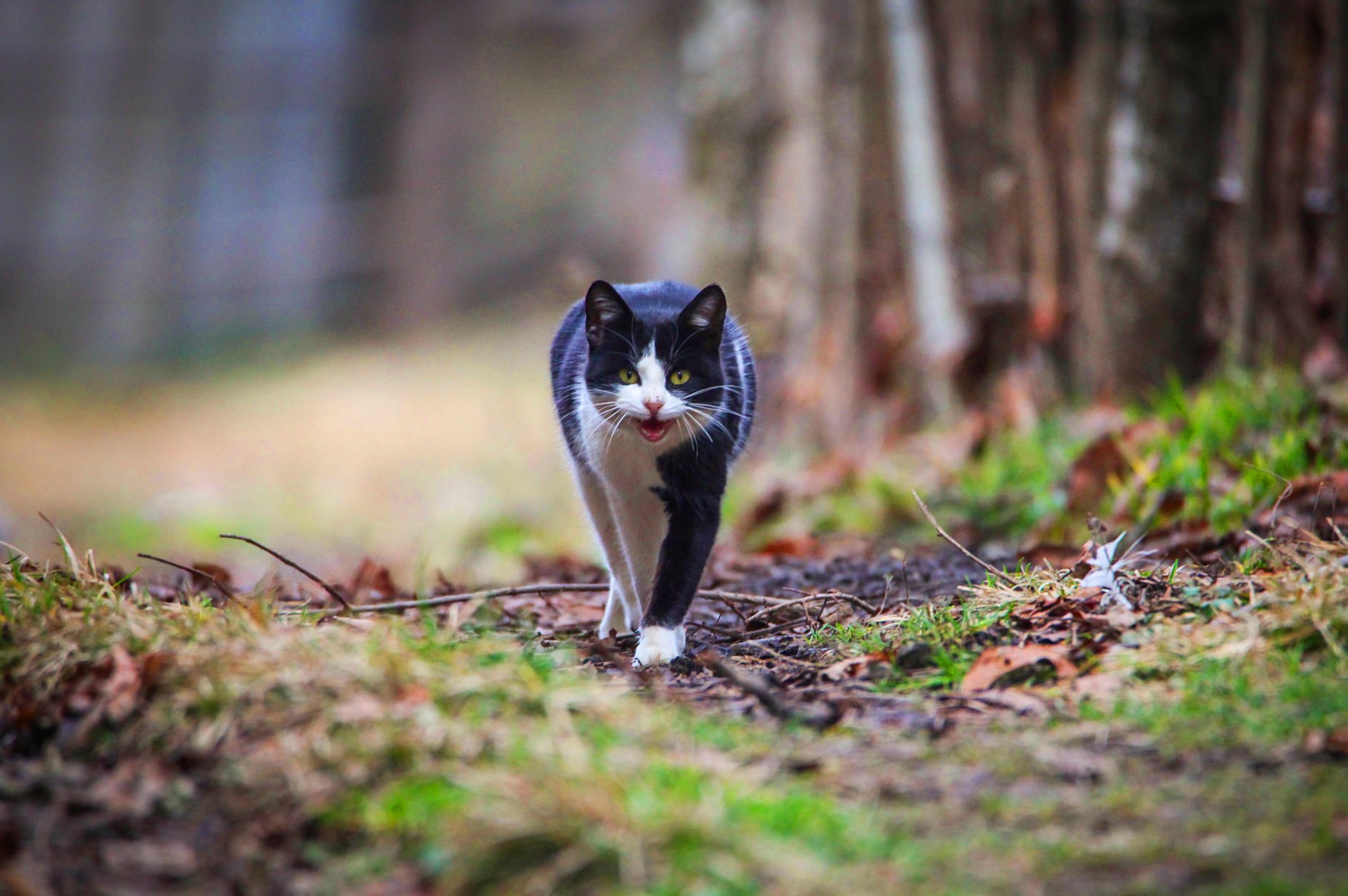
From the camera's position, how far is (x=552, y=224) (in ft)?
44.8

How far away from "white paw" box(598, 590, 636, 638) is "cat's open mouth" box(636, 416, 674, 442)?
574 mm

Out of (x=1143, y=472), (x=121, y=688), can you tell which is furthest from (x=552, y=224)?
(x=121, y=688)

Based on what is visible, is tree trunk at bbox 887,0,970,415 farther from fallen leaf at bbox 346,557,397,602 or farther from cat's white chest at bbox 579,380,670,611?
fallen leaf at bbox 346,557,397,602

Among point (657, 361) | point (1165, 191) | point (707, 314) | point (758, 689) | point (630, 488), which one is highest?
point (1165, 191)

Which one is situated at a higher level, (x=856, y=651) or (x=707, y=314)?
(x=707, y=314)

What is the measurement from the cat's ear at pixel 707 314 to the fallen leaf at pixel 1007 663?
1132mm

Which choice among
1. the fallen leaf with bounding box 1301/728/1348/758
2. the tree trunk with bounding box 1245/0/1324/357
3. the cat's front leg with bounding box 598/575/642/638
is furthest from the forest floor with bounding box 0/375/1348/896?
the tree trunk with bounding box 1245/0/1324/357

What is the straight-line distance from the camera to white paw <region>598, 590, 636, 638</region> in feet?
12.1

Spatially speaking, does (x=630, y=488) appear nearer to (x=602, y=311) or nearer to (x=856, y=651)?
(x=602, y=311)

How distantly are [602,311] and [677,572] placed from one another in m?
0.69

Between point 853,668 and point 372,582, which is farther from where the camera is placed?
point 372,582

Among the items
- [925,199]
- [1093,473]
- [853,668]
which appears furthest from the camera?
[925,199]

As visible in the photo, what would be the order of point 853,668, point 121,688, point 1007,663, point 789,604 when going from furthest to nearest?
point 789,604 < point 853,668 < point 1007,663 < point 121,688

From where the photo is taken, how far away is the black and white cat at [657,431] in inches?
130
